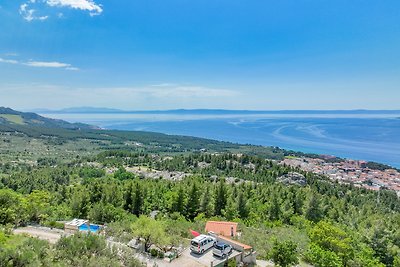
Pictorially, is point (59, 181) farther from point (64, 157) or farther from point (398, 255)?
point (398, 255)

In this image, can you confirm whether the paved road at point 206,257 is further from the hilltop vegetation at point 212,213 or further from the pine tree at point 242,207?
the pine tree at point 242,207

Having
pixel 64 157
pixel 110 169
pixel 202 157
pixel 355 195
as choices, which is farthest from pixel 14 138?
pixel 355 195

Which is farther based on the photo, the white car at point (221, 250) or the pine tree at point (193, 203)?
the pine tree at point (193, 203)

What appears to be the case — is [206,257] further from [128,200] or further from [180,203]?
[128,200]

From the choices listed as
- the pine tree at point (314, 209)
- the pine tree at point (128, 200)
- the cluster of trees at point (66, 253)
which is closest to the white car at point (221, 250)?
the cluster of trees at point (66, 253)

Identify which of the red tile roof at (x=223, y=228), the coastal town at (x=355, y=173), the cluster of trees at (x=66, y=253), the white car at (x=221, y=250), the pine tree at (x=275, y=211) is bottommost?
the coastal town at (x=355, y=173)

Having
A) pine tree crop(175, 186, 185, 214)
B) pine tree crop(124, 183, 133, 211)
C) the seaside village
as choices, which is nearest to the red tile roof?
the seaside village
